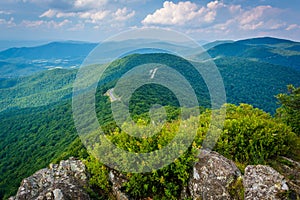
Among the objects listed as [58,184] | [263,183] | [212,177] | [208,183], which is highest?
[263,183]

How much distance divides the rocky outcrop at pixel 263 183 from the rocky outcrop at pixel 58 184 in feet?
20.4

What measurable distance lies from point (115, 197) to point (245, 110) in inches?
394

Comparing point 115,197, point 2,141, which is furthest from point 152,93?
point 115,197

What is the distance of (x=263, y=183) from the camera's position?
7.50 metres

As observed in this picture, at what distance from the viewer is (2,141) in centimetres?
9469

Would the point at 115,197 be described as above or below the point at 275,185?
below

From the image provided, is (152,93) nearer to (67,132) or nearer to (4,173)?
(67,132)

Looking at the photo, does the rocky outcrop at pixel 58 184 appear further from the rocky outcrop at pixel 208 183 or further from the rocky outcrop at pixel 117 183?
the rocky outcrop at pixel 117 183

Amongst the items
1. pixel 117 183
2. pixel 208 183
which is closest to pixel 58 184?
pixel 117 183

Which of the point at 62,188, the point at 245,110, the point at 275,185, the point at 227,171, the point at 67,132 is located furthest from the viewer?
the point at 67,132

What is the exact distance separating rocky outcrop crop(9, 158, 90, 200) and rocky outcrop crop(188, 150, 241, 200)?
14.7 feet

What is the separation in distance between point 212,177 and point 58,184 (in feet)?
→ 20.3

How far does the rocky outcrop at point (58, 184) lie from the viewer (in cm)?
883

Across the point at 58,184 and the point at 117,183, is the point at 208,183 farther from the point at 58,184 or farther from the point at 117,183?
the point at 58,184
